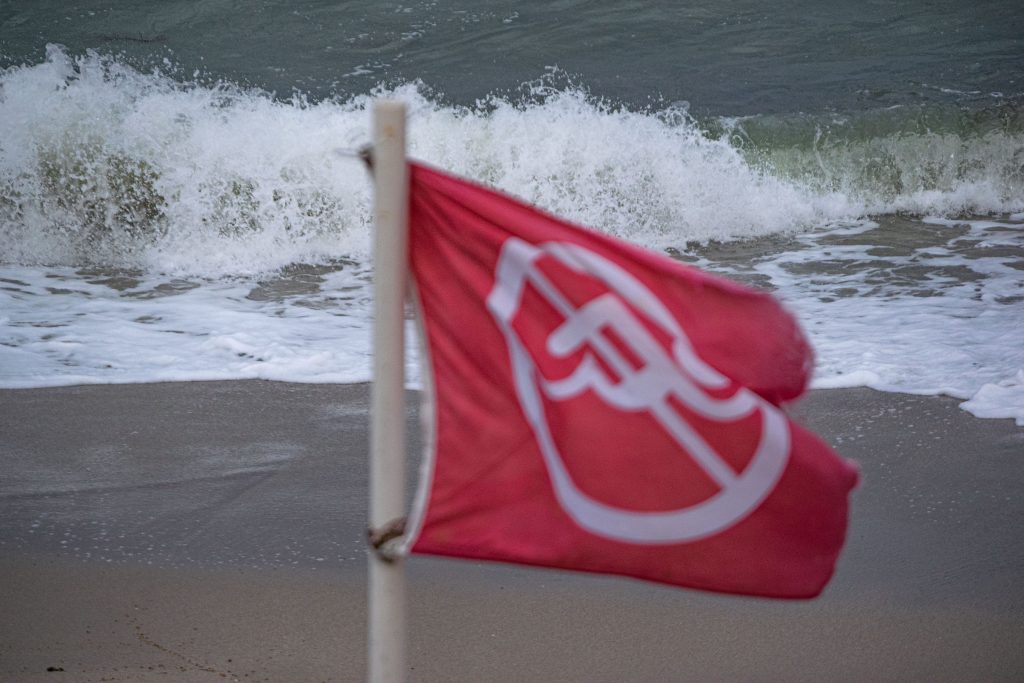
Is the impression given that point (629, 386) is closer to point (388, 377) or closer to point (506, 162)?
point (388, 377)

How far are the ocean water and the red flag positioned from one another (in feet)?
6.26

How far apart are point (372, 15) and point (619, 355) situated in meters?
14.5

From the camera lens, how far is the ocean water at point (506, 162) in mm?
6059

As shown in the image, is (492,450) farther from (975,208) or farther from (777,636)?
(975,208)

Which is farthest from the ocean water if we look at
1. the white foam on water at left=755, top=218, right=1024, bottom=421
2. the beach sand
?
the beach sand

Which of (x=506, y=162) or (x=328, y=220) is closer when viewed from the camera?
(x=328, y=220)

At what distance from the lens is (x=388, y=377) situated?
174 cm

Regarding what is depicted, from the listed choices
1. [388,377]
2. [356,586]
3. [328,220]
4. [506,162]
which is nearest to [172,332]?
[356,586]

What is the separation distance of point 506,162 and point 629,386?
354 inches

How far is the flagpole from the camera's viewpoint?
168 cm

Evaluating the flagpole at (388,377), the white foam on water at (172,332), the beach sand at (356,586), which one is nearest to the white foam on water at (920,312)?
the beach sand at (356,586)

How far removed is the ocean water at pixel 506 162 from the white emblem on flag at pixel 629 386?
6.40 feet

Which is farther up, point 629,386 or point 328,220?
point 629,386

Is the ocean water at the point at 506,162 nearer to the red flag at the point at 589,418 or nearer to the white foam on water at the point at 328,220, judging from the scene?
the white foam on water at the point at 328,220
